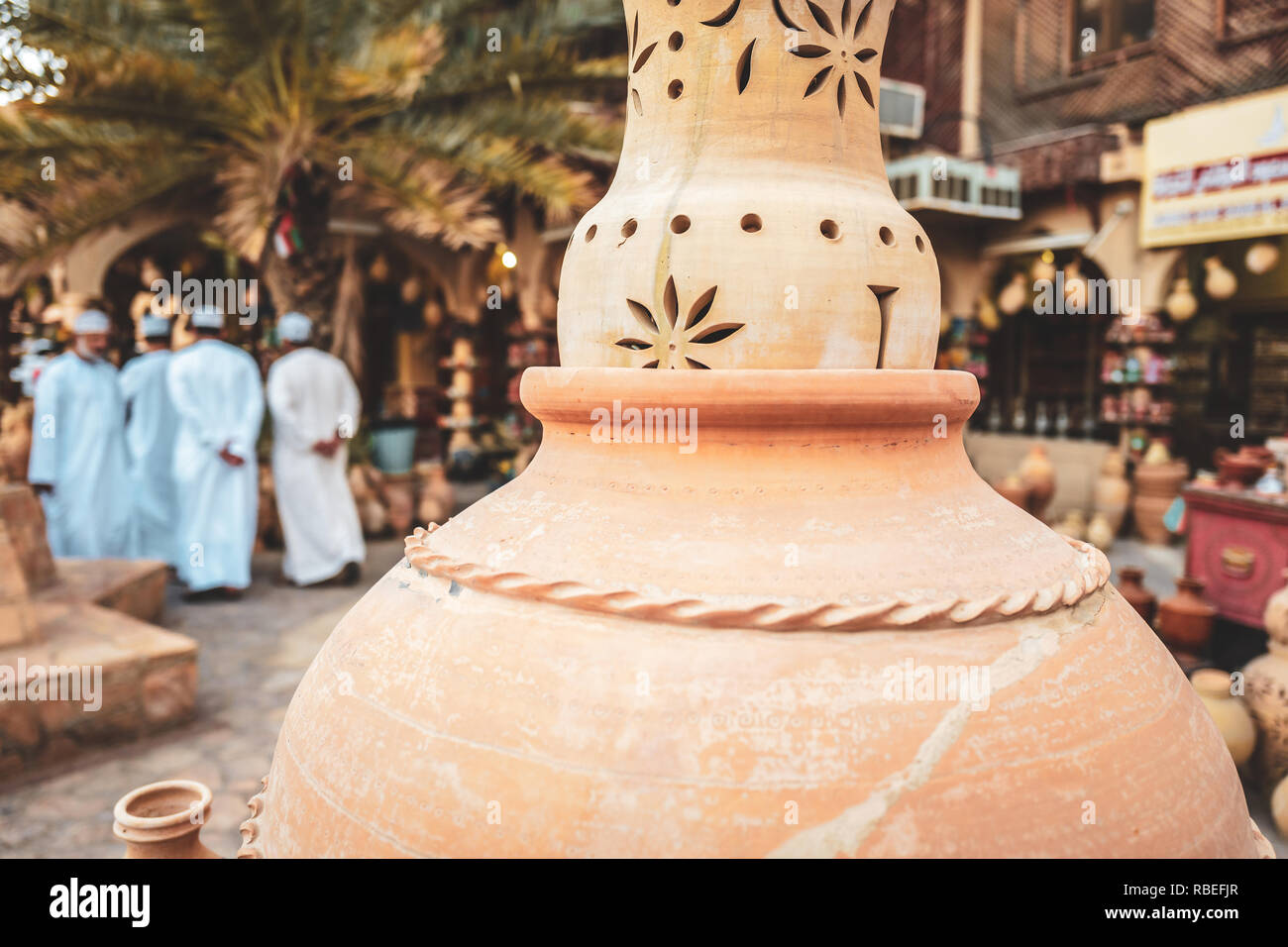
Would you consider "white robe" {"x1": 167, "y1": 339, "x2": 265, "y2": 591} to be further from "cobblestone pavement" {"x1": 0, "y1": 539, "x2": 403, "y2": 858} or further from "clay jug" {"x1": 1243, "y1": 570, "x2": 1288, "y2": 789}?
"clay jug" {"x1": 1243, "y1": 570, "x2": 1288, "y2": 789}

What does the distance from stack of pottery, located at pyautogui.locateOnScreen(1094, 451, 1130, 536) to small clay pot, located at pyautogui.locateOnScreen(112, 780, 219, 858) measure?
939cm

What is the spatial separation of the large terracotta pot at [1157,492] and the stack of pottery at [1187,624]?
5214 millimetres

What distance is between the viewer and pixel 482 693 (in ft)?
4.17

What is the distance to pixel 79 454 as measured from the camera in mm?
6625

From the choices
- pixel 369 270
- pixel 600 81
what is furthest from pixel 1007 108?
pixel 369 270

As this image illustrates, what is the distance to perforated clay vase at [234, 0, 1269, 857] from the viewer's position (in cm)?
116

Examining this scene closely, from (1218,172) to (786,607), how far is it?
8.62m

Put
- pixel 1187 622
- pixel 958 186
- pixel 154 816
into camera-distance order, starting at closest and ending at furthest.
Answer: pixel 154 816, pixel 1187 622, pixel 958 186

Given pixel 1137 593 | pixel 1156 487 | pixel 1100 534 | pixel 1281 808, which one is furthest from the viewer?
pixel 1156 487

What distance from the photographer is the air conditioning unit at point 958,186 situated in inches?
365

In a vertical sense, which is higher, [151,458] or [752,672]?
[752,672]

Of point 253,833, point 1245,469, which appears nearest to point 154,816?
point 253,833

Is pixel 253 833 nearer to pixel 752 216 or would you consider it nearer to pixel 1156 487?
pixel 752 216

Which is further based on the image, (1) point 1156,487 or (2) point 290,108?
(1) point 1156,487
